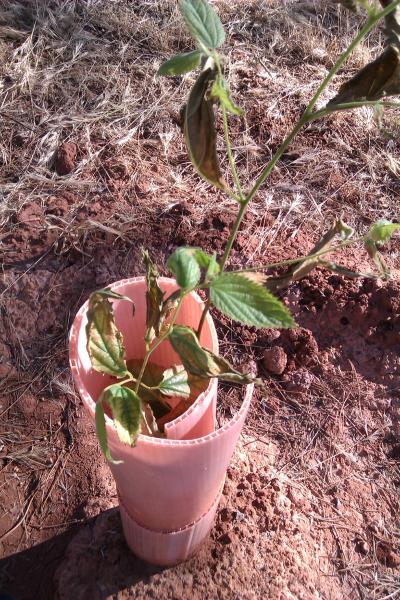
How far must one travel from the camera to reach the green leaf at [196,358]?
76cm

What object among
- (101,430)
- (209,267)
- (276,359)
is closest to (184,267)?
(209,267)

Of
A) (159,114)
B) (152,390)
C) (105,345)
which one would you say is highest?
(105,345)

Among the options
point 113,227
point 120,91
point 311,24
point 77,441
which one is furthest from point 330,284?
point 311,24

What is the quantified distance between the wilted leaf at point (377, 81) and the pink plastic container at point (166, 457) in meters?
0.42

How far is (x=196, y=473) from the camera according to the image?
3.09 ft

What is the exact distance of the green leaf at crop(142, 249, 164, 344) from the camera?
0.90 meters

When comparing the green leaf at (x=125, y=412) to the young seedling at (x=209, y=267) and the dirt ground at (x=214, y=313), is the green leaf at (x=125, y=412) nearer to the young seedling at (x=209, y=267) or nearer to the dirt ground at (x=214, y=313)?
the young seedling at (x=209, y=267)

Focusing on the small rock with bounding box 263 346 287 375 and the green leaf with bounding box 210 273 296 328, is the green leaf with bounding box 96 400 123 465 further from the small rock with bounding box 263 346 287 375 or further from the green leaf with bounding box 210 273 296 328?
the small rock with bounding box 263 346 287 375

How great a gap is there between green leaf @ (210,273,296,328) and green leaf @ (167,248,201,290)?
3 centimetres

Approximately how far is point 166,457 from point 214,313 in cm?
78

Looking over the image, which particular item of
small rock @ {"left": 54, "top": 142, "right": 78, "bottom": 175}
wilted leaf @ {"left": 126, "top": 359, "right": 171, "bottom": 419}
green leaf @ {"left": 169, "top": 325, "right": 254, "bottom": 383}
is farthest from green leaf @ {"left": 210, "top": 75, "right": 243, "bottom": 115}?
small rock @ {"left": 54, "top": 142, "right": 78, "bottom": 175}

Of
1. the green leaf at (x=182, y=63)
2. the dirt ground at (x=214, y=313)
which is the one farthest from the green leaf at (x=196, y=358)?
the dirt ground at (x=214, y=313)

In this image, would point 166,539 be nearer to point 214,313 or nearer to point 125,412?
point 125,412

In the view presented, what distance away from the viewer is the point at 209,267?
712mm
